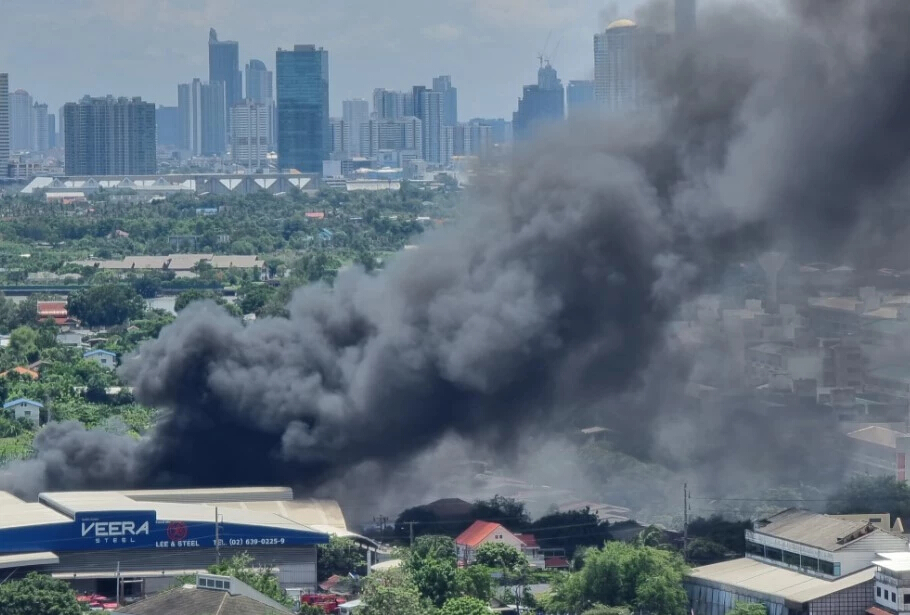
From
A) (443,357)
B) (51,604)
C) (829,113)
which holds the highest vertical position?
(829,113)

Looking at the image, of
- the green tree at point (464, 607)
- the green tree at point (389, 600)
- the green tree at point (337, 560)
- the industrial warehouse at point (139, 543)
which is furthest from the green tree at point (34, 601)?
the green tree at point (337, 560)

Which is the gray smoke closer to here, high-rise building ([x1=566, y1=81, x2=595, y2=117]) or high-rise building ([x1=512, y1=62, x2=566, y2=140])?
high-rise building ([x1=566, y1=81, x2=595, y2=117])

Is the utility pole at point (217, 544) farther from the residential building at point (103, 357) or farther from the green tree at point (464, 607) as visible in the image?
the residential building at point (103, 357)

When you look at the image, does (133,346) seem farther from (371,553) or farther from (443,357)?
(371,553)

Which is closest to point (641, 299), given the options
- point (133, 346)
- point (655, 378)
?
point (655, 378)

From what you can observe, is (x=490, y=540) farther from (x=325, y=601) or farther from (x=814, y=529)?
(x=814, y=529)

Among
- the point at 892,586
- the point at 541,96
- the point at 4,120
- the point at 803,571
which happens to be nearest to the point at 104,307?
the point at 541,96
